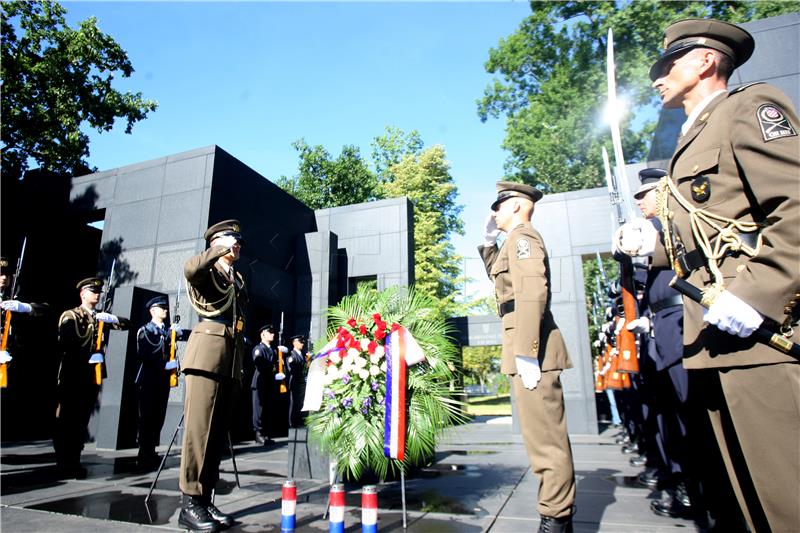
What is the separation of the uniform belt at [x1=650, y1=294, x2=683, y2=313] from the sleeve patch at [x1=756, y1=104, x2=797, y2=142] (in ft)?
6.41

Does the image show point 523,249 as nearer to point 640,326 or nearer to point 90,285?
point 640,326

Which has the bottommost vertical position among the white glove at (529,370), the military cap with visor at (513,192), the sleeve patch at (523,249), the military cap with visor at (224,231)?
the white glove at (529,370)

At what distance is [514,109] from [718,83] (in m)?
28.9

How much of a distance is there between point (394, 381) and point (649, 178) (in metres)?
2.69

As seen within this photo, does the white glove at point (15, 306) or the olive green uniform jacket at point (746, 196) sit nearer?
the olive green uniform jacket at point (746, 196)

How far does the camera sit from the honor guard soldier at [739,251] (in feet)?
4.76

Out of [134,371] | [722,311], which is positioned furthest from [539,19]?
[722,311]

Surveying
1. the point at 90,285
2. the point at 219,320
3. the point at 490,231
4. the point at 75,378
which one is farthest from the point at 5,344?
the point at 490,231

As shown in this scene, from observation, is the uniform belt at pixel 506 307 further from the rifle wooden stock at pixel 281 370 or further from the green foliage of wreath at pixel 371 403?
the rifle wooden stock at pixel 281 370

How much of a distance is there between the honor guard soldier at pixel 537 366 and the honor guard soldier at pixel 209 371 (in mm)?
2111

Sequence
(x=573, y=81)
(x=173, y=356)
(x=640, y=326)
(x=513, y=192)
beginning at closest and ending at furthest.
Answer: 1. (x=513, y=192)
2. (x=640, y=326)
3. (x=173, y=356)
4. (x=573, y=81)

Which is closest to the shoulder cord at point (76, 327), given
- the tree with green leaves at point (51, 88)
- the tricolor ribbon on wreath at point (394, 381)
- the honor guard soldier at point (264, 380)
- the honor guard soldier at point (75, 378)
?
the honor guard soldier at point (75, 378)

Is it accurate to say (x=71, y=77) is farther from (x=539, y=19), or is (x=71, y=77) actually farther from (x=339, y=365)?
(x=539, y=19)

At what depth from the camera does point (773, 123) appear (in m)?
1.60
